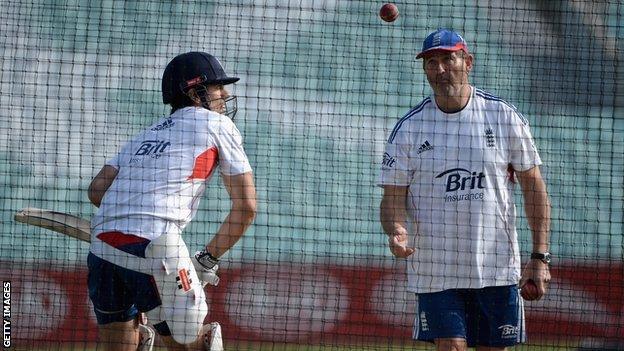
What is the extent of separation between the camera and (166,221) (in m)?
5.23

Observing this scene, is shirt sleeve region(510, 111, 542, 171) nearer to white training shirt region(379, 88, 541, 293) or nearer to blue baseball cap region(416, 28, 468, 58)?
white training shirt region(379, 88, 541, 293)

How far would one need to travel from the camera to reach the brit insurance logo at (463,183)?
552cm

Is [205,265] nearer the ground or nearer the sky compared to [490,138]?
nearer the ground

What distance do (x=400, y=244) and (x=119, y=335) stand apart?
4.59ft

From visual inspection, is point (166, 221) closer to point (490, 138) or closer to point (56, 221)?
point (56, 221)

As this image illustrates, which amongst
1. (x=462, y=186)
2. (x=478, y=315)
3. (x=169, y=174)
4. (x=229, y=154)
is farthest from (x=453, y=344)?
(x=169, y=174)

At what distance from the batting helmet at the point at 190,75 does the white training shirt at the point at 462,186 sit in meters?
0.93

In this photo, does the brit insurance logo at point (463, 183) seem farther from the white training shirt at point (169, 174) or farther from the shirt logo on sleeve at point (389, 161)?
the white training shirt at point (169, 174)

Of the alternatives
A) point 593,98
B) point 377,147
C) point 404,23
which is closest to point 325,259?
point 377,147

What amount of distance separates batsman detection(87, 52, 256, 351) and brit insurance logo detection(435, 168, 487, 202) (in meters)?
0.95

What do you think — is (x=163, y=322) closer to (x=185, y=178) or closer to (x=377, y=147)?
(x=185, y=178)

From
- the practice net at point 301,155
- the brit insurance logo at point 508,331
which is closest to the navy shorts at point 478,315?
the brit insurance logo at point 508,331

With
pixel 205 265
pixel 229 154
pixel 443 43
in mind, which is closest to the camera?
pixel 229 154

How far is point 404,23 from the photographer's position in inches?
407
